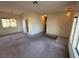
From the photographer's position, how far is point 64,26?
17.9ft

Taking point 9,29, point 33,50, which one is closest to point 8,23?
point 9,29

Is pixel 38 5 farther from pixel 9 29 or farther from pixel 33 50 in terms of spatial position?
pixel 9 29

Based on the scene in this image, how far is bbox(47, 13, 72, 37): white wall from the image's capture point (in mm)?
5220

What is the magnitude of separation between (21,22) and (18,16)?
835 mm

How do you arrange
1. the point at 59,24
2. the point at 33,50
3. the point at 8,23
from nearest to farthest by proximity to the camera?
1. the point at 33,50
2. the point at 59,24
3. the point at 8,23

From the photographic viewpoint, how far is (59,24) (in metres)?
5.81

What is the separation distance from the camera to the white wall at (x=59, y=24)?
5220 mm

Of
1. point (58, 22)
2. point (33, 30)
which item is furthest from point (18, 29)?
point (58, 22)

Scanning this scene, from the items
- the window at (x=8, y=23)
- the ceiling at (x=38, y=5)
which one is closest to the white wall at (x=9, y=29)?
the window at (x=8, y=23)

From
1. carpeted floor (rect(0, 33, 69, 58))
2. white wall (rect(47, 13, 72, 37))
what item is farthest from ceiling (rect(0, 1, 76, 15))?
carpeted floor (rect(0, 33, 69, 58))

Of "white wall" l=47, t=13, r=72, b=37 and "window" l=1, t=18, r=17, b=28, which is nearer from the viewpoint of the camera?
"white wall" l=47, t=13, r=72, b=37

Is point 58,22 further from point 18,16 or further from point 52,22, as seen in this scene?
point 18,16

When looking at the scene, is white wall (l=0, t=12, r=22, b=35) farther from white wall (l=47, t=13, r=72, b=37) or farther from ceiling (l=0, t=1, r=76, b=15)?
white wall (l=47, t=13, r=72, b=37)

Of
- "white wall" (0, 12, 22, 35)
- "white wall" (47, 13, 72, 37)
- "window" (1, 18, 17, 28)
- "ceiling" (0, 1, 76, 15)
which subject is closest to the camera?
"ceiling" (0, 1, 76, 15)
